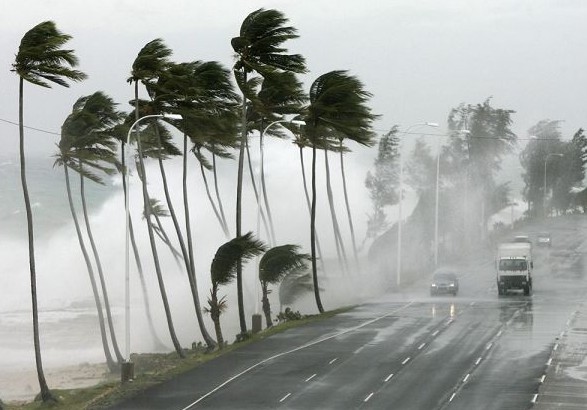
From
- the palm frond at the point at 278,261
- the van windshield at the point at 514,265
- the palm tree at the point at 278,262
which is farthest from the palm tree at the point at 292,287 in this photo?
the van windshield at the point at 514,265

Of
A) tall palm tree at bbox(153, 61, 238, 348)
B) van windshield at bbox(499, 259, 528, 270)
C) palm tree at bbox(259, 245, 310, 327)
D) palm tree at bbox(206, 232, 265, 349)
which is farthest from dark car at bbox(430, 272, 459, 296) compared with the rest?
palm tree at bbox(206, 232, 265, 349)

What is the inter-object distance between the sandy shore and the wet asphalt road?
10034 millimetres

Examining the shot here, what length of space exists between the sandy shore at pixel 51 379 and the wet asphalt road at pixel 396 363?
32.9 feet

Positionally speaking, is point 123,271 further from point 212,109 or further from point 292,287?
point 212,109

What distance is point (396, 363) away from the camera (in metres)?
45.3

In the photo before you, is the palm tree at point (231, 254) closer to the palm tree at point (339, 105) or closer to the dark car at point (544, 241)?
the palm tree at point (339, 105)

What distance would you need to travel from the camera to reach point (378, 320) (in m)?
60.2

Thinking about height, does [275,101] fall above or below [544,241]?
above

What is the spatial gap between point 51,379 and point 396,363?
2095 centimetres

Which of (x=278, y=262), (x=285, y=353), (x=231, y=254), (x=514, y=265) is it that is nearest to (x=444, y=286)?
(x=514, y=265)

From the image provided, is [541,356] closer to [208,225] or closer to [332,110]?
[332,110]

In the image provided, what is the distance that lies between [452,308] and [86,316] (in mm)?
38425

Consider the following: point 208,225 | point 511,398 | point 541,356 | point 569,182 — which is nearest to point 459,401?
point 511,398

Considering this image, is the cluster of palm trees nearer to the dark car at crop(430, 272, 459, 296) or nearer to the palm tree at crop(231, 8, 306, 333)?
the palm tree at crop(231, 8, 306, 333)
